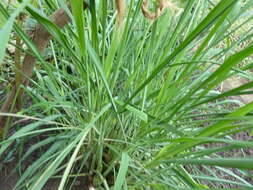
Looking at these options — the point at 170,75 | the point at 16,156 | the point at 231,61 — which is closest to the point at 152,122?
the point at 170,75

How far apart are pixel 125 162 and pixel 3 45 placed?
1.00 feet

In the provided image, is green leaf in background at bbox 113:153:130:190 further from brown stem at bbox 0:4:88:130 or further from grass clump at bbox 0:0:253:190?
brown stem at bbox 0:4:88:130

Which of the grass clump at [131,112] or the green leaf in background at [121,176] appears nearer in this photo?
the green leaf in background at [121,176]

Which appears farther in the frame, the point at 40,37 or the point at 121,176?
the point at 40,37

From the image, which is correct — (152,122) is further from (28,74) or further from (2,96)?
(2,96)

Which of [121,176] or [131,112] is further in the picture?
[131,112]

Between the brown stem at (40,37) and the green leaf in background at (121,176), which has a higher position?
the brown stem at (40,37)

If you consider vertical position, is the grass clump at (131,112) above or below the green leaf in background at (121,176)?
above

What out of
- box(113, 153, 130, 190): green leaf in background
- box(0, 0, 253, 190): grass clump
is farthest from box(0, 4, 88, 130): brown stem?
box(113, 153, 130, 190): green leaf in background

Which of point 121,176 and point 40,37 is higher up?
point 40,37

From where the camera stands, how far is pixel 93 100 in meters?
0.66

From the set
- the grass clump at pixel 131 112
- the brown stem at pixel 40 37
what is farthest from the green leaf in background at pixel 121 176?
the brown stem at pixel 40 37

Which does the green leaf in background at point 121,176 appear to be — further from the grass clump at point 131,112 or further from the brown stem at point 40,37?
the brown stem at point 40,37

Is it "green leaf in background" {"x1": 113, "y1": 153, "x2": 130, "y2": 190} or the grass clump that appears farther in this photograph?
the grass clump
